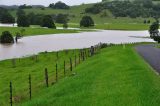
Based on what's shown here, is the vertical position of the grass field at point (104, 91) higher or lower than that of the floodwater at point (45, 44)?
higher

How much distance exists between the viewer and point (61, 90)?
28.3 meters

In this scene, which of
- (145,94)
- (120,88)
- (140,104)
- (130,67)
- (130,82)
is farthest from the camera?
(130,67)

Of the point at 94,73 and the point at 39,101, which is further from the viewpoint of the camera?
the point at 94,73

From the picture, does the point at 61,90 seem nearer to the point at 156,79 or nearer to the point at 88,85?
the point at 88,85

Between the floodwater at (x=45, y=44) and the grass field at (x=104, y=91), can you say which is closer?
the grass field at (x=104, y=91)

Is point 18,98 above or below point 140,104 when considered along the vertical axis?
below

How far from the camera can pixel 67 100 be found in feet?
80.1

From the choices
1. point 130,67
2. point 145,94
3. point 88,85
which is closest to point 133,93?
point 145,94

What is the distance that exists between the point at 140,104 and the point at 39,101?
6371 mm

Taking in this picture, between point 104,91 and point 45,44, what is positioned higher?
point 104,91

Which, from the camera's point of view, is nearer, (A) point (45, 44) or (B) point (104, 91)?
(B) point (104, 91)

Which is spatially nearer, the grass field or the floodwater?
the grass field

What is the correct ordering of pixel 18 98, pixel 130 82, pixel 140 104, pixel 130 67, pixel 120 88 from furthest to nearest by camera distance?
pixel 130 67, pixel 18 98, pixel 130 82, pixel 120 88, pixel 140 104

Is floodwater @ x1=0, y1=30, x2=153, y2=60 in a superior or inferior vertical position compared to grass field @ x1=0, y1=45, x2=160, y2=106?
inferior
